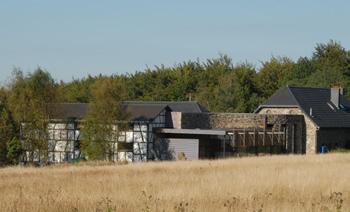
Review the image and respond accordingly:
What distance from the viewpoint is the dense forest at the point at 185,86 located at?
149ft

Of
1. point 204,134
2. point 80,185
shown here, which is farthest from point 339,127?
point 80,185

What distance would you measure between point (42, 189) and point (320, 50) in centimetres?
6570

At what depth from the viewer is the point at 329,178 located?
19.0 metres

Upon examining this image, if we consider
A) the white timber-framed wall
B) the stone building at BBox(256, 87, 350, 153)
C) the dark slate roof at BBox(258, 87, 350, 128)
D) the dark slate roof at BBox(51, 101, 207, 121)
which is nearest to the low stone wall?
the stone building at BBox(256, 87, 350, 153)

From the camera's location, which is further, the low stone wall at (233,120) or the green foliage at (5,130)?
the low stone wall at (233,120)

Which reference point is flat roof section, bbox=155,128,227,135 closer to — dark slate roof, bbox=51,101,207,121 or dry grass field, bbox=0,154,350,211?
dark slate roof, bbox=51,101,207,121

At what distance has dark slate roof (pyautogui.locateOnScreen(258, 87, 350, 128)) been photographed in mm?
52688

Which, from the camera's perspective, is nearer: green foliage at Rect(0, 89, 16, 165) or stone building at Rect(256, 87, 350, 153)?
A: green foliage at Rect(0, 89, 16, 165)

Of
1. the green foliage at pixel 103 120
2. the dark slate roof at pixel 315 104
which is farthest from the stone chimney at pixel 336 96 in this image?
the green foliage at pixel 103 120

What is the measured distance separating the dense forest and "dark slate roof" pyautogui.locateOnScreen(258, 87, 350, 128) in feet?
38.3

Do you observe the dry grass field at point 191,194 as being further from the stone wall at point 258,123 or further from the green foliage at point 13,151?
the stone wall at point 258,123

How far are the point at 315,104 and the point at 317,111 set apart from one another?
92 centimetres

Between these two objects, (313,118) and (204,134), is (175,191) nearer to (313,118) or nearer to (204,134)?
(204,134)

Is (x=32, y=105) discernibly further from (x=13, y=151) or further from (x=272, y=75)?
(x=272, y=75)
